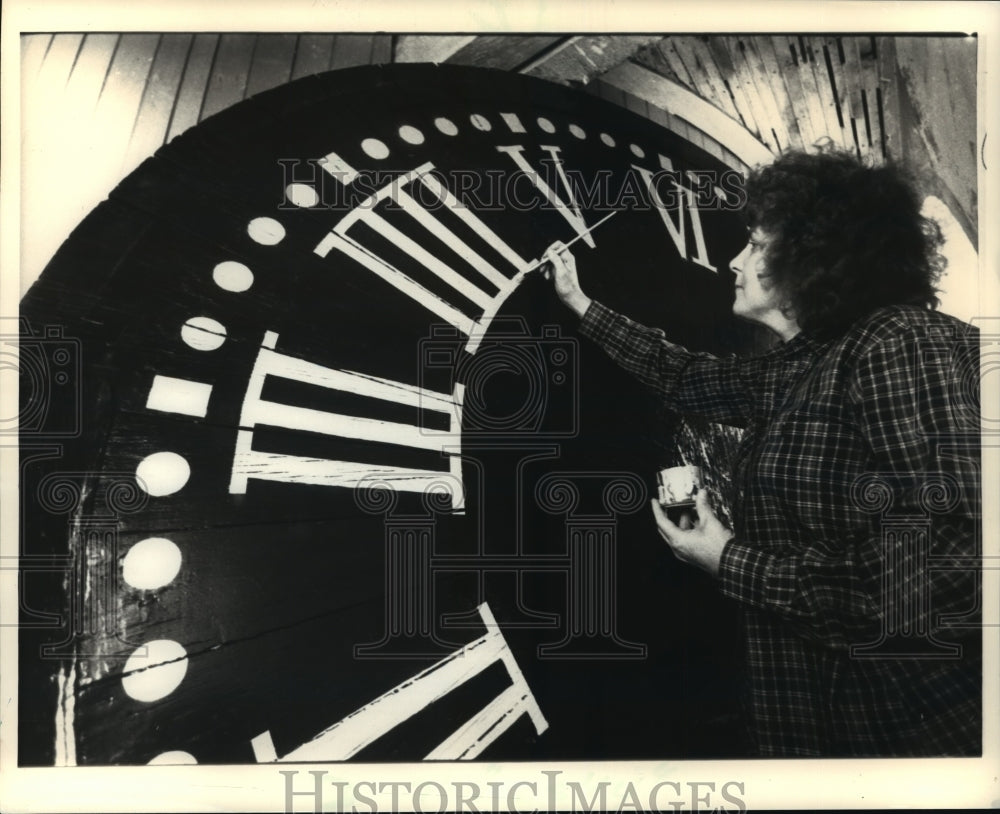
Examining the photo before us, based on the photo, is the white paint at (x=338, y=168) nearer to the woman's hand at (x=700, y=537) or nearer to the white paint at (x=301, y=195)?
the white paint at (x=301, y=195)

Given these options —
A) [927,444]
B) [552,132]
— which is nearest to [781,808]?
[927,444]

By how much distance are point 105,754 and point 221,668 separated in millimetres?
342

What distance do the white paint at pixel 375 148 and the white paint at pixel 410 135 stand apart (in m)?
0.05

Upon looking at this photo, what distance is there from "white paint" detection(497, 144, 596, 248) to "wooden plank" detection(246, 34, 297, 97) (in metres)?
0.57

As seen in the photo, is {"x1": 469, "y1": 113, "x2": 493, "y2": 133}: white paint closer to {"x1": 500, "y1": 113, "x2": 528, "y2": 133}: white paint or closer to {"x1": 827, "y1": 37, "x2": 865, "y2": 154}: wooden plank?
{"x1": 500, "y1": 113, "x2": 528, "y2": 133}: white paint

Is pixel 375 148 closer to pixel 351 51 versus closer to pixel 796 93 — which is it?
pixel 351 51

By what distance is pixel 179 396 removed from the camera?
1.81 m

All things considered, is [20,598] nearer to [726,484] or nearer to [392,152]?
[392,152]

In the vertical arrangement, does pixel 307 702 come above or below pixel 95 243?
below

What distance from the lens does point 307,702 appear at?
5.99 ft

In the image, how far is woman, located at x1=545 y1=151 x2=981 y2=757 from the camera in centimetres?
180

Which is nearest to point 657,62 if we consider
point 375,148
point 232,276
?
point 375,148

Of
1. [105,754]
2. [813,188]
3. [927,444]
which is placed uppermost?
[813,188]

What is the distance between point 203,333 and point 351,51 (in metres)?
0.80
